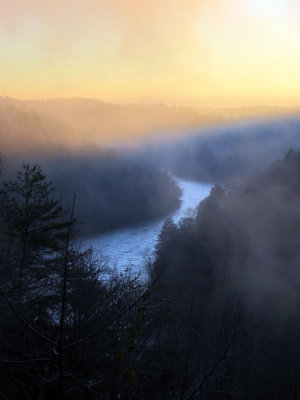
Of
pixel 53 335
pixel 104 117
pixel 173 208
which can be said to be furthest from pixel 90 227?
pixel 104 117

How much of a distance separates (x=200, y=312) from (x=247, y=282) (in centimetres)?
529

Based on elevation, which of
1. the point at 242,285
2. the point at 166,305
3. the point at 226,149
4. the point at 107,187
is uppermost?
the point at 226,149

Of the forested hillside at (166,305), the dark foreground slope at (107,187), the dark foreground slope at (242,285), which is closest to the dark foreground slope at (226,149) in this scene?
the dark foreground slope at (107,187)

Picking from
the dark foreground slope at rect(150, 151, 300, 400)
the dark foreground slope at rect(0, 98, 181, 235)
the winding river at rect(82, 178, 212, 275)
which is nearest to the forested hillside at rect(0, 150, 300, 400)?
the dark foreground slope at rect(150, 151, 300, 400)

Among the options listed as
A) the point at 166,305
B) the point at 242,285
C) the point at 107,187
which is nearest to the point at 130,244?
the point at 242,285

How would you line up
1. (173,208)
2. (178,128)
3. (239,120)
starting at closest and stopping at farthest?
(173,208) < (239,120) < (178,128)

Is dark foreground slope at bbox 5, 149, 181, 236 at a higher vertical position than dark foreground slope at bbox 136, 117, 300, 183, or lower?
lower

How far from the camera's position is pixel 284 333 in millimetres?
11531

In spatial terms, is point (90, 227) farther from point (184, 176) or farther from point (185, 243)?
point (184, 176)

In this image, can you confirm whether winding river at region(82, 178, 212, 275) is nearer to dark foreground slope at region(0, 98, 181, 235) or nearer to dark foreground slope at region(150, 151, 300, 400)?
dark foreground slope at region(0, 98, 181, 235)

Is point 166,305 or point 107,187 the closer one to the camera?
point 166,305

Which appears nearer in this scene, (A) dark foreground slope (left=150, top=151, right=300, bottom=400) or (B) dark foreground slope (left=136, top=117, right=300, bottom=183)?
(A) dark foreground slope (left=150, top=151, right=300, bottom=400)

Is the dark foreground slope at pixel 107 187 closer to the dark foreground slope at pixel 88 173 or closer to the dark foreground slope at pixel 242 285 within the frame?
the dark foreground slope at pixel 88 173

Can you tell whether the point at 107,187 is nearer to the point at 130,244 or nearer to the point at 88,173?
the point at 88,173
